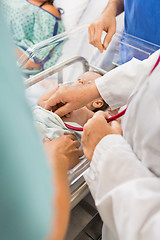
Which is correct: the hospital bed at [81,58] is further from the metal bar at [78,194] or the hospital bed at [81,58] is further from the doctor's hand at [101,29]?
the metal bar at [78,194]

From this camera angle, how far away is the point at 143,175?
56cm

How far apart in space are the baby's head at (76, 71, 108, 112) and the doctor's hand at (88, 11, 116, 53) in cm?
19

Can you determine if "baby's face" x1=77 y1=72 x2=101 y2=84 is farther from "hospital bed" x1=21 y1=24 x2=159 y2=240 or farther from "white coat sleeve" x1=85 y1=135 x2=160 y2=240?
"white coat sleeve" x1=85 y1=135 x2=160 y2=240

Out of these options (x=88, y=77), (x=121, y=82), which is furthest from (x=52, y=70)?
(x=121, y=82)

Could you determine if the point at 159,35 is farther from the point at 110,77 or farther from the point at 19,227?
the point at 19,227

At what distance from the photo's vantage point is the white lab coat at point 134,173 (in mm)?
509

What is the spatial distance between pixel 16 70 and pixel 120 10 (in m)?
1.41

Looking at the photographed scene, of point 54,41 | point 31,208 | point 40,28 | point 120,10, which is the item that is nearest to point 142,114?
point 31,208

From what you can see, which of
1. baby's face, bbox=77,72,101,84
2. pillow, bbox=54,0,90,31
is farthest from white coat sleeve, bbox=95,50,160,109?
pillow, bbox=54,0,90,31

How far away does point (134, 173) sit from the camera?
0.56m

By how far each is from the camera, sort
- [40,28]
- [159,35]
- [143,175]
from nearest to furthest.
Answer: [143,175] → [159,35] → [40,28]

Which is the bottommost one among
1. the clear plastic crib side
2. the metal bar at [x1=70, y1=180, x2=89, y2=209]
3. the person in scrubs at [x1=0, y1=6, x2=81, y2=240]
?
the metal bar at [x1=70, y1=180, x2=89, y2=209]

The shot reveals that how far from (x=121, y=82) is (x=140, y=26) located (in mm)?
451

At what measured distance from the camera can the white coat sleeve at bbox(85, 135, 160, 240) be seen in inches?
19.9
